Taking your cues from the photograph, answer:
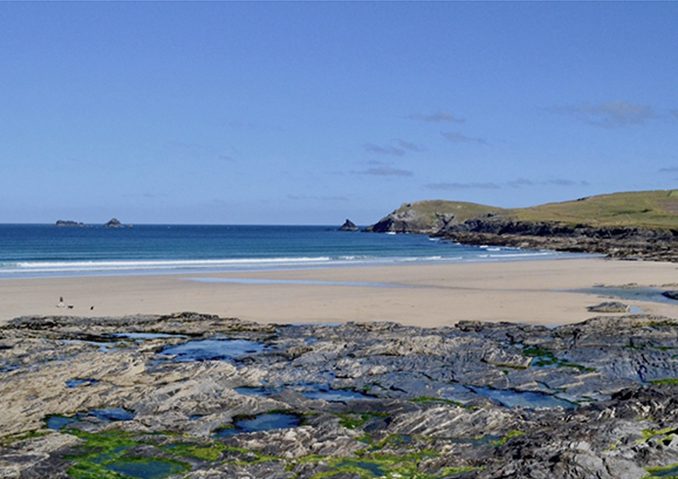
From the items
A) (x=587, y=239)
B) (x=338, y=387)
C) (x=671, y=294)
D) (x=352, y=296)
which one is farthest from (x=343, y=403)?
(x=587, y=239)

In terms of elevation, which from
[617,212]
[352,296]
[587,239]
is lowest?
[352,296]

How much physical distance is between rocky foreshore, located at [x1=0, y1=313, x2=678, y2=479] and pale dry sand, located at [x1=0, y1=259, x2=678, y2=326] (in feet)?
21.5

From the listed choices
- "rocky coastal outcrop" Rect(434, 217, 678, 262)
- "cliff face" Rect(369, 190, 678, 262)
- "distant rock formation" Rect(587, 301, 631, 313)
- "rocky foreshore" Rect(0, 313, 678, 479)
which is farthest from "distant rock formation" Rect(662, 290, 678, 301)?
"cliff face" Rect(369, 190, 678, 262)

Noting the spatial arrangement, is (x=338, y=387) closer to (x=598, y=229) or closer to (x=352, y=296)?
(x=352, y=296)

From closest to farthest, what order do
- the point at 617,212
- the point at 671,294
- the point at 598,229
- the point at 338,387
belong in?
the point at 338,387
the point at 671,294
the point at 598,229
the point at 617,212

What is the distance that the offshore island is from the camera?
13.3m

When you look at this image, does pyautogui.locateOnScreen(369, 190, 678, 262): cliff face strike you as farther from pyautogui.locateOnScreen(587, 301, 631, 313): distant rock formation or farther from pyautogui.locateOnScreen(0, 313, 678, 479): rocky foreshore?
pyautogui.locateOnScreen(0, 313, 678, 479): rocky foreshore

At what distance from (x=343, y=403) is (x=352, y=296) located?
2604 centimetres

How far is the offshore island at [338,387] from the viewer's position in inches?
525

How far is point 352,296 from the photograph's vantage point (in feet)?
144

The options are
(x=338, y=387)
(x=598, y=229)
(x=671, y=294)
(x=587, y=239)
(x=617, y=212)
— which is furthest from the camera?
(x=617, y=212)

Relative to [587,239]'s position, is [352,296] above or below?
below

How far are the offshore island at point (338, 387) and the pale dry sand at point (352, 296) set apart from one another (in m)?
0.38

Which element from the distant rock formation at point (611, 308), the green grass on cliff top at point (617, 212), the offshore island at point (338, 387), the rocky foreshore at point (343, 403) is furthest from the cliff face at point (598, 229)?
the rocky foreshore at point (343, 403)
